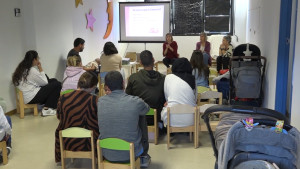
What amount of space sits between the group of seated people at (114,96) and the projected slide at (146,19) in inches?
109

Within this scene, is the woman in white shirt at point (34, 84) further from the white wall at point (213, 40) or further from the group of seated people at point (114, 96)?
the white wall at point (213, 40)

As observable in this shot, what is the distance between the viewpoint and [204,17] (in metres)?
10.5

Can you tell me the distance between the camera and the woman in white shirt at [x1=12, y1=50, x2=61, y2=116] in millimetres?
5277

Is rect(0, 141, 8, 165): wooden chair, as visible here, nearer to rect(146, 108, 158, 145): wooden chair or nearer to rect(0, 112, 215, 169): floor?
rect(0, 112, 215, 169): floor

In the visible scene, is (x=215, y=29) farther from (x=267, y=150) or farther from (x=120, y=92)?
(x=267, y=150)

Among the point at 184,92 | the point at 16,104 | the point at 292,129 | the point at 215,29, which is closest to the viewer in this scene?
the point at 292,129

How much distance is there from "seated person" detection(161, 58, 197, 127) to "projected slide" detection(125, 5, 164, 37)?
16.7 ft

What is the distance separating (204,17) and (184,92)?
23.1 ft

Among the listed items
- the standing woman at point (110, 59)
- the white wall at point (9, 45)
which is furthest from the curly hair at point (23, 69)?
the standing woman at point (110, 59)

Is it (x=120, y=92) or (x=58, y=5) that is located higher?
(x=58, y=5)

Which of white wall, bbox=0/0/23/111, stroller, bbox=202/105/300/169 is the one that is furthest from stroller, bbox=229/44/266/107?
white wall, bbox=0/0/23/111

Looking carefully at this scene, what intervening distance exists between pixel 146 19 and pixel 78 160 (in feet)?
19.6

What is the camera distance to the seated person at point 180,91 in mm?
3850

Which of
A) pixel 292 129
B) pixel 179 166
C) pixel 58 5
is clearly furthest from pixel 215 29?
pixel 292 129
